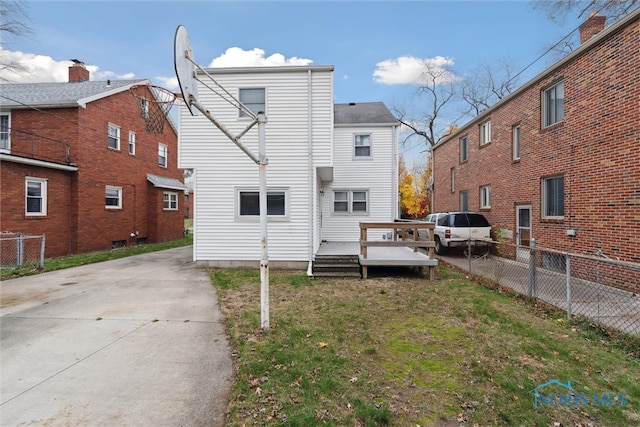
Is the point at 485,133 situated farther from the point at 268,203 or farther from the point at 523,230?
the point at 268,203

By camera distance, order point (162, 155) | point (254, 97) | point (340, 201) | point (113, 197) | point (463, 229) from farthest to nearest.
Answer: point (162, 155)
point (113, 197)
point (340, 201)
point (463, 229)
point (254, 97)

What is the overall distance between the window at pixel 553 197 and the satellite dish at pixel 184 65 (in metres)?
10.5

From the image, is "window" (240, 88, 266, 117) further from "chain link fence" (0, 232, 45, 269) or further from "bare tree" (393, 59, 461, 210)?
"bare tree" (393, 59, 461, 210)

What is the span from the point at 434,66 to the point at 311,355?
113 feet

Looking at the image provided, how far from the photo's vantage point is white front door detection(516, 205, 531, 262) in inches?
425

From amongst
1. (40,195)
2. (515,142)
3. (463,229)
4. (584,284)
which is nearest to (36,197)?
(40,195)

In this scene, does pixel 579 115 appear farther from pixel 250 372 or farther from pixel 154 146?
pixel 154 146

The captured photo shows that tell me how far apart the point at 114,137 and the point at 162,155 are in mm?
4304

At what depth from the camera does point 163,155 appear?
65.4ft

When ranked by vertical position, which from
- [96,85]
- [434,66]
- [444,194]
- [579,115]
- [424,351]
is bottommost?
[424,351]

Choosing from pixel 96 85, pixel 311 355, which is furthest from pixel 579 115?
pixel 96 85

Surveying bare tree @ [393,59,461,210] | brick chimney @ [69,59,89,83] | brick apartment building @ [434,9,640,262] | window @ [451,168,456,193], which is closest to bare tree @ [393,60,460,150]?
bare tree @ [393,59,461,210]

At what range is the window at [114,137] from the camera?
1523 centimetres

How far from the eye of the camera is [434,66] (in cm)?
3116
